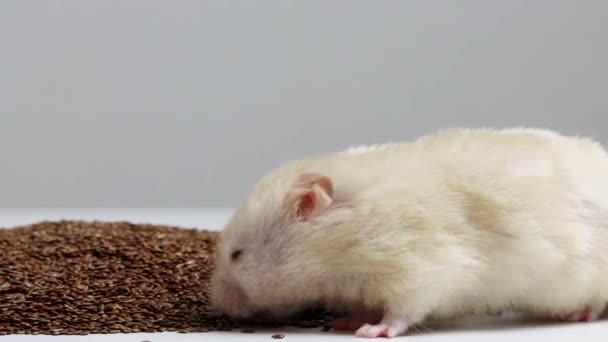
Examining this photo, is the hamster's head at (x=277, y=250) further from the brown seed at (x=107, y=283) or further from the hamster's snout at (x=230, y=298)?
the brown seed at (x=107, y=283)

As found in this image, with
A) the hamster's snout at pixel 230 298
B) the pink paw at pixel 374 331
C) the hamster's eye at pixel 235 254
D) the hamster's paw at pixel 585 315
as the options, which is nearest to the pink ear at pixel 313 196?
the hamster's eye at pixel 235 254

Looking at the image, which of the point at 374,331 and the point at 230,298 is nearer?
the point at 374,331

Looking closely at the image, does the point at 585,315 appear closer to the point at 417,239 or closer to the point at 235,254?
the point at 417,239

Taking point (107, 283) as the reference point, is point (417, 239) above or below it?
below

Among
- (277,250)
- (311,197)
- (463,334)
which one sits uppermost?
(311,197)

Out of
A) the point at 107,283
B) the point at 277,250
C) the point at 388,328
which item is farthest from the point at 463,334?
the point at 107,283

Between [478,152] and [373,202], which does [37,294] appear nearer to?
[373,202]

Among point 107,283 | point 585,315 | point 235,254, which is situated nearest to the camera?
point 235,254

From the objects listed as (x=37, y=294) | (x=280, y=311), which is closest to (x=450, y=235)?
(x=280, y=311)
